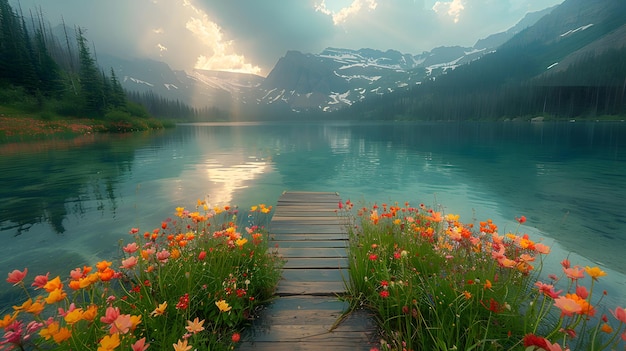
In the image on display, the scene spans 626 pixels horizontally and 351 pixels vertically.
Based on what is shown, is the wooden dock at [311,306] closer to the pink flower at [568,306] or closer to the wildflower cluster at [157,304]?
the wildflower cluster at [157,304]

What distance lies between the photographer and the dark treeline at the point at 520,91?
99625mm

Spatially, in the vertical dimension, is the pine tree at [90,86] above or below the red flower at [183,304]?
above

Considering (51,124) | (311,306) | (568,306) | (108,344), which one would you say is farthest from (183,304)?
(51,124)

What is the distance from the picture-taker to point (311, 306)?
400cm

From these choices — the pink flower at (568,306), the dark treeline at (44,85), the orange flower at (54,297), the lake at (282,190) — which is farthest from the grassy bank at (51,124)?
the pink flower at (568,306)

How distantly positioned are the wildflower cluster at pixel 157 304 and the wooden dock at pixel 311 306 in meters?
0.30

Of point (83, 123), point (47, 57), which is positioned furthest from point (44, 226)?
point (47, 57)

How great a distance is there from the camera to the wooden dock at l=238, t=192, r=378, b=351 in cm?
327

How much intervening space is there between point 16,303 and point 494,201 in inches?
629

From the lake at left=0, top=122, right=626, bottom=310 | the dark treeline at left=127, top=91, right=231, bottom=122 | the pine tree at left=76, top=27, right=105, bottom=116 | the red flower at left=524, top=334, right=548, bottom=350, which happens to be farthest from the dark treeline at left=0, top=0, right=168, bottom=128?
the red flower at left=524, top=334, right=548, bottom=350

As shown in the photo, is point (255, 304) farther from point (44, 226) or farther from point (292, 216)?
point (44, 226)

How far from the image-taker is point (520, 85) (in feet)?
412

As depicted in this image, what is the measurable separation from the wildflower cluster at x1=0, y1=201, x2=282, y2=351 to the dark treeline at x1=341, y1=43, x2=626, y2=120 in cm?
13791

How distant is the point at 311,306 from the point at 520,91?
152m
